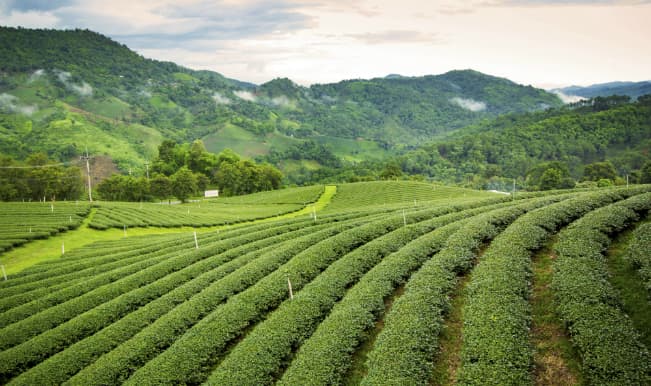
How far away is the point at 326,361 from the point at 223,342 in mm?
4518

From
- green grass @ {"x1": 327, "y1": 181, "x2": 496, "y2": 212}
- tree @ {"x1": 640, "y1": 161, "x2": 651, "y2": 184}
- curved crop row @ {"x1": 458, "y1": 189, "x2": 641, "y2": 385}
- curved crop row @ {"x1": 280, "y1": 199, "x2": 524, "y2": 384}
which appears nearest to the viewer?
curved crop row @ {"x1": 458, "y1": 189, "x2": 641, "y2": 385}

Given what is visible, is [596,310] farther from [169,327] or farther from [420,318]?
[169,327]

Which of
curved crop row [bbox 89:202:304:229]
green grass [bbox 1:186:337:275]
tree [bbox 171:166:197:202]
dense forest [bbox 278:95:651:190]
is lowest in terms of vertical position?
green grass [bbox 1:186:337:275]

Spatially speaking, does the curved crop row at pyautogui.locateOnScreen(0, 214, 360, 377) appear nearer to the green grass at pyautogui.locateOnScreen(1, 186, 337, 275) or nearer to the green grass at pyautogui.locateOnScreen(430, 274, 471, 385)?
the green grass at pyautogui.locateOnScreen(1, 186, 337, 275)

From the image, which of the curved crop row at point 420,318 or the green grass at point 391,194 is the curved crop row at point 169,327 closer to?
the curved crop row at point 420,318

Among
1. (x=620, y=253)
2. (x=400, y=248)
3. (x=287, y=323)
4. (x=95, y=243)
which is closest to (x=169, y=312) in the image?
(x=287, y=323)

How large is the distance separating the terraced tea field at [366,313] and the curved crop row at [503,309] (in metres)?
0.05

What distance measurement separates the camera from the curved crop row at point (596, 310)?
9.80 meters

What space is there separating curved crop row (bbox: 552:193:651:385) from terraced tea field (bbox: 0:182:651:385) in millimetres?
44

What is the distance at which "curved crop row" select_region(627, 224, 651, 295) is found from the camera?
1309 centimetres

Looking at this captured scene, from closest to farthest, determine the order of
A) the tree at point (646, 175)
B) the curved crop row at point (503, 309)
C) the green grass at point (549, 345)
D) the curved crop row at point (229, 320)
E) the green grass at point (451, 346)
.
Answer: the curved crop row at point (503, 309)
the green grass at point (549, 345)
the green grass at point (451, 346)
the curved crop row at point (229, 320)
the tree at point (646, 175)

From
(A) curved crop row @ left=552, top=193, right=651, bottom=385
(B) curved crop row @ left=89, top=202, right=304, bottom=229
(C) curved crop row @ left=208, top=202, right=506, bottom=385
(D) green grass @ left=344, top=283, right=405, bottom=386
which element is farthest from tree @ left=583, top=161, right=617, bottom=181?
(D) green grass @ left=344, top=283, right=405, bottom=386

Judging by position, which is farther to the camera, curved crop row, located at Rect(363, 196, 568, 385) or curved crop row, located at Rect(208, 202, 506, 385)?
curved crop row, located at Rect(208, 202, 506, 385)

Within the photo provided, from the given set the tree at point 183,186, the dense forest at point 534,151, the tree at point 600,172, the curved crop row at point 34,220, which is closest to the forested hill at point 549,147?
the dense forest at point 534,151
